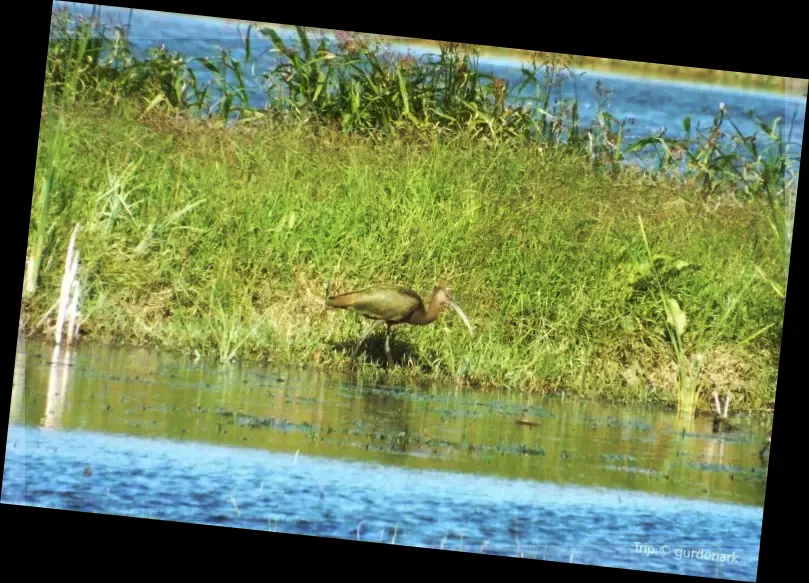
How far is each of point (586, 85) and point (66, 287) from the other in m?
2.86

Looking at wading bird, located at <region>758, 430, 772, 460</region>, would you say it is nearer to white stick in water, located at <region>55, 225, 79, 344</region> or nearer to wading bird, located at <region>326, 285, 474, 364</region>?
wading bird, located at <region>326, 285, 474, 364</region>

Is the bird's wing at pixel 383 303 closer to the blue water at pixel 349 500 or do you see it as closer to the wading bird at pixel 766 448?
the blue water at pixel 349 500

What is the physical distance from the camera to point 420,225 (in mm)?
6375

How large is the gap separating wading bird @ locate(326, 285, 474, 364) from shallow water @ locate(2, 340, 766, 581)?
1.23 ft

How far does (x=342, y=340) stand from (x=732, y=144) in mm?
2269

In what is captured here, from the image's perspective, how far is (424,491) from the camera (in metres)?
6.05

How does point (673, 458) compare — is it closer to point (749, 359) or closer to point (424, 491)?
point (749, 359)

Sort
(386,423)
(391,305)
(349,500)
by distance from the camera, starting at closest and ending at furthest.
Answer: (349,500) < (386,423) < (391,305)

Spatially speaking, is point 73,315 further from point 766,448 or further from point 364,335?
point 766,448

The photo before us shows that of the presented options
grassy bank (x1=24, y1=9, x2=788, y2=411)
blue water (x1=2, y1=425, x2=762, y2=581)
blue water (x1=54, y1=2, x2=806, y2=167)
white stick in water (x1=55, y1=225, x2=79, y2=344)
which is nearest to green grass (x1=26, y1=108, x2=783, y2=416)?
grassy bank (x1=24, y1=9, x2=788, y2=411)

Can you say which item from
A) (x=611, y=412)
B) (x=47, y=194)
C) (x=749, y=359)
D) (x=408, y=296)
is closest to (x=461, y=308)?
(x=408, y=296)

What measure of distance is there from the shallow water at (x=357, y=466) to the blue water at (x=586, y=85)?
1572 millimetres

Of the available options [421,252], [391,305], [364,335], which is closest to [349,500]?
A: [364,335]

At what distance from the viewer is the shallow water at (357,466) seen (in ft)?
19.7
